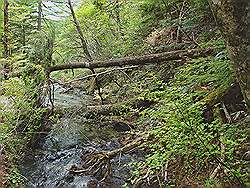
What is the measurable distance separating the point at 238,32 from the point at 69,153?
6.17 metres

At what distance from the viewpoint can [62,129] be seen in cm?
829

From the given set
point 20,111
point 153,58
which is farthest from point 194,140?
point 20,111

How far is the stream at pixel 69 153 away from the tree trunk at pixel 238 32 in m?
3.87

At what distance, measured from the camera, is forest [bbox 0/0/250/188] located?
3.40m

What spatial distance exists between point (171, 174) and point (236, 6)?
2.94 meters

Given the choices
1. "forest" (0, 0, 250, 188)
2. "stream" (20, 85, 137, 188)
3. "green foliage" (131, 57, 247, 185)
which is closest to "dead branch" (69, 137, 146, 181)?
"forest" (0, 0, 250, 188)

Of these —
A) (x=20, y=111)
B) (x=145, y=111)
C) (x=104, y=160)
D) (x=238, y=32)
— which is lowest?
(x=104, y=160)

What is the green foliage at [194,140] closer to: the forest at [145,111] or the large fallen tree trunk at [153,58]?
the forest at [145,111]

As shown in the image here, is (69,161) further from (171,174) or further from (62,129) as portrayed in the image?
(171,174)

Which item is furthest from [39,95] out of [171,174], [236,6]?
[236,6]

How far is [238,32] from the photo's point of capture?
5.66 ft

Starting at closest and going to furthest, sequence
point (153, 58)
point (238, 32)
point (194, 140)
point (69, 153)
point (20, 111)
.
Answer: point (238, 32) < point (194, 140) < point (153, 58) < point (20, 111) < point (69, 153)

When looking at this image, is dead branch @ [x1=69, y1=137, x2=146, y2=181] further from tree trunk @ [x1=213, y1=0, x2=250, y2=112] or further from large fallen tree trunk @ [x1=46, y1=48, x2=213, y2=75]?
tree trunk @ [x1=213, y1=0, x2=250, y2=112]

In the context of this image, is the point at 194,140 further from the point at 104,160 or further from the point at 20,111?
the point at 20,111
